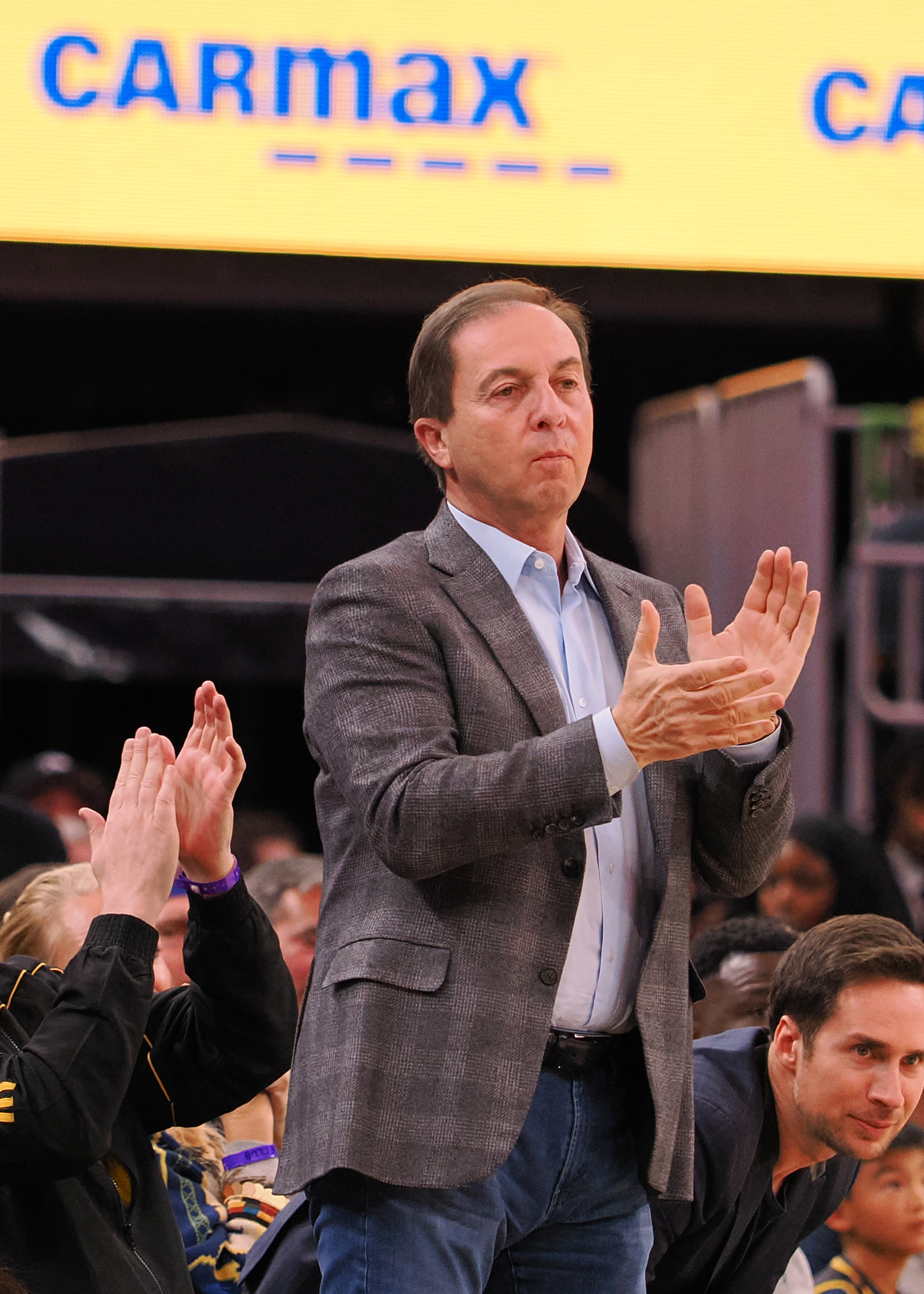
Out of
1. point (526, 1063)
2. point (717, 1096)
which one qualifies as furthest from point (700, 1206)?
point (526, 1063)

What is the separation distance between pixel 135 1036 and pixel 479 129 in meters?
3.54

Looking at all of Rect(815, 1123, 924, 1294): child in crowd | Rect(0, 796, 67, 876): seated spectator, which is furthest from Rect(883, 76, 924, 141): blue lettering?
Rect(815, 1123, 924, 1294): child in crowd

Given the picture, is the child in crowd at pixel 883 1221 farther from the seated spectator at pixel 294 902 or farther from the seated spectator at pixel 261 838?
the seated spectator at pixel 261 838

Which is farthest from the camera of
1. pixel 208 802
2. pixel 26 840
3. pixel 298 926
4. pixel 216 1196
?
pixel 26 840

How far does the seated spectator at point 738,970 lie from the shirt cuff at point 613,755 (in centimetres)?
143

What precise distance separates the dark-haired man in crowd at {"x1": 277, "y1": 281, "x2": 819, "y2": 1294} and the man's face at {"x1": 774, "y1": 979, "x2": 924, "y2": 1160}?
0.53 metres

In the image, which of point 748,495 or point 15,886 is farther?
point 748,495

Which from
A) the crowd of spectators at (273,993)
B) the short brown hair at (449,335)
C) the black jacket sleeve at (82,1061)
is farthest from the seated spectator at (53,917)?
the short brown hair at (449,335)

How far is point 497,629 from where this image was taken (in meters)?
1.84

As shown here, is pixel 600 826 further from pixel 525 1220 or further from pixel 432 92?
pixel 432 92

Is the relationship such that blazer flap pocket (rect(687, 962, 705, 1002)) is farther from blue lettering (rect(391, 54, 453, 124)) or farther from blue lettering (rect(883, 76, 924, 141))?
blue lettering (rect(883, 76, 924, 141))

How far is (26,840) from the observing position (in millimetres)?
3822

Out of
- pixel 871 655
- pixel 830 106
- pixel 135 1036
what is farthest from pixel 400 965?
pixel 830 106

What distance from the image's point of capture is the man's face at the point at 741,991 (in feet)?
9.98
